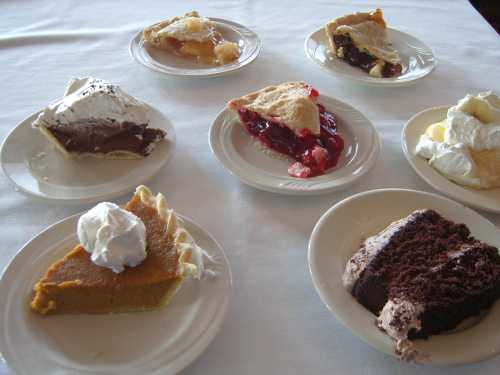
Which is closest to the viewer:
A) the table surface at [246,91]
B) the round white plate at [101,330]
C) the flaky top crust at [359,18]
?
the round white plate at [101,330]

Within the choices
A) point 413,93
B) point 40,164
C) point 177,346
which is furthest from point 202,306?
point 413,93

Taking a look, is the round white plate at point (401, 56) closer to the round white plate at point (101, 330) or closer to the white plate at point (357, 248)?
the white plate at point (357, 248)

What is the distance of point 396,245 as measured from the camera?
0.98m

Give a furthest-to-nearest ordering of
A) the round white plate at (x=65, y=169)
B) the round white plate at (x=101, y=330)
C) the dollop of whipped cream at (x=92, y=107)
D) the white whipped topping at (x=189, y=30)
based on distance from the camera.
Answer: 1. the white whipped topping at (x=189, y=30)
2. the dollop of whipped cream at (x=92, y=107)
3. the round white plate at (x=65, y=169)
4. the round white plate at (x=101, y=330)

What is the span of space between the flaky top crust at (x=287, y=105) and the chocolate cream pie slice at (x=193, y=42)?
33 cm

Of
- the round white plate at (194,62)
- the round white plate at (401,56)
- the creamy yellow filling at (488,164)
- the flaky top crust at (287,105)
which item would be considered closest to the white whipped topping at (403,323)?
the creamy yellow filling at (488,164)

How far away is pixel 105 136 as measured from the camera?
1.30 metres

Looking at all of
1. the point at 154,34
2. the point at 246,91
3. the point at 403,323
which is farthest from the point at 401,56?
the point at 403,323

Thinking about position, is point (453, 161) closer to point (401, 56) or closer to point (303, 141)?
point (303, 141)

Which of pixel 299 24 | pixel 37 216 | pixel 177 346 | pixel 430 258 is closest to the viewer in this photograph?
pixel 177 346

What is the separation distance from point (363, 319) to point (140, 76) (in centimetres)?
133

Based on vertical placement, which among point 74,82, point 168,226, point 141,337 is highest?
point 74,82

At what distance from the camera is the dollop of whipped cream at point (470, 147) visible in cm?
122

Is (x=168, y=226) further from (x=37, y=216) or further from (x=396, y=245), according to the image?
(x=396, y=245)
